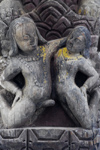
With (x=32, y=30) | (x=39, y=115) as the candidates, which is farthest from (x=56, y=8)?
(x=39, y=115)

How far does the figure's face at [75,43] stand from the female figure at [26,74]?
17 centimetres

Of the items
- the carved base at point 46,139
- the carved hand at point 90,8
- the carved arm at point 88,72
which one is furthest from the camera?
the carved hand at point 90,8

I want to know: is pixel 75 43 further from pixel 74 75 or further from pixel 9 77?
→ pixel 9 77

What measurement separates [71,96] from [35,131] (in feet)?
1.09

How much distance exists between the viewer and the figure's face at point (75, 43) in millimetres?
1718

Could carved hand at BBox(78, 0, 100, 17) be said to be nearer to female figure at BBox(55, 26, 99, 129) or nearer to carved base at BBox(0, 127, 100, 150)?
female figure at BBox(55, 26, 99, 129)

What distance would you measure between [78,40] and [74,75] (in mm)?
243

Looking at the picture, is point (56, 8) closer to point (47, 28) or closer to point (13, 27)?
point (47, 28)

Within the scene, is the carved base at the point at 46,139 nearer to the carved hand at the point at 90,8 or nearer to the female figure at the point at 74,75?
the female figure at the point at 74,75

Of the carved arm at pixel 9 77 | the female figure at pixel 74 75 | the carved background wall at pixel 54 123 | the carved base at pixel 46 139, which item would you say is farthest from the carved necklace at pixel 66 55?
the carved base at pixel 46 139

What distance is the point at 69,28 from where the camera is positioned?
1875 millimetres

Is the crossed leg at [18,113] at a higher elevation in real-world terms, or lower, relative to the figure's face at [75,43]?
lower

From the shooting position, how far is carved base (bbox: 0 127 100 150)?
165 cm

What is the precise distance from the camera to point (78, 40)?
5.64 ft
